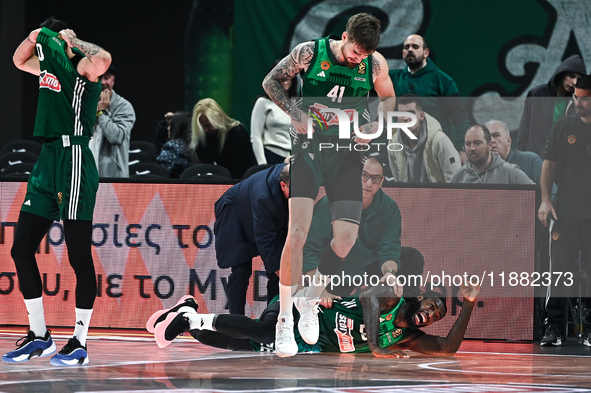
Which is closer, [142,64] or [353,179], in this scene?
[353,179]

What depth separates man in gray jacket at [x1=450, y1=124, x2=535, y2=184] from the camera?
6.88m

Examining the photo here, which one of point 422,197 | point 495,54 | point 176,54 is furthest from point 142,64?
point 422,197

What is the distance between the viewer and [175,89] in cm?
1411

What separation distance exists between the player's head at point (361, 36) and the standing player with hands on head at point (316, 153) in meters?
0.12

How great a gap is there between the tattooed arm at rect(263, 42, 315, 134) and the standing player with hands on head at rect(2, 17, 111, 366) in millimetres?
1112

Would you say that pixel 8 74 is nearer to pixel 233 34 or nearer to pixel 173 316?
pixel 233 34

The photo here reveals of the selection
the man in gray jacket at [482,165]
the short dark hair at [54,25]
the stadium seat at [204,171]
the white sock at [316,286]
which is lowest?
the white sock at [316,286]

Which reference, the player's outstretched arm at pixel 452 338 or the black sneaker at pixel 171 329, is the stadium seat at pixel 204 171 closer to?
the black sneaker at pixel 171 329

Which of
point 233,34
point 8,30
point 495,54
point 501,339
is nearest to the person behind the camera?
point 501,339

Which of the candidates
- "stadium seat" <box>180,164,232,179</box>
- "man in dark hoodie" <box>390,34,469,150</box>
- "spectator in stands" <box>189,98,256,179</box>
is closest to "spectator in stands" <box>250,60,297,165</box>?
"spectator in stands" <box>189,98,256,179</box>

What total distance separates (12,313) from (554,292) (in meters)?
4.49

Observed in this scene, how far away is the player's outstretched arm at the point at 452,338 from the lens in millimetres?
6387

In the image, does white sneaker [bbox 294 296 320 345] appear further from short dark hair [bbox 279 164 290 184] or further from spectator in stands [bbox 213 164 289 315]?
short dark hair [bbox 279 164 290 184]

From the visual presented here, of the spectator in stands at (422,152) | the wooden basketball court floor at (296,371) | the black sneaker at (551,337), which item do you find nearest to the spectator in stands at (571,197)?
the black sneaker at (551,337)
